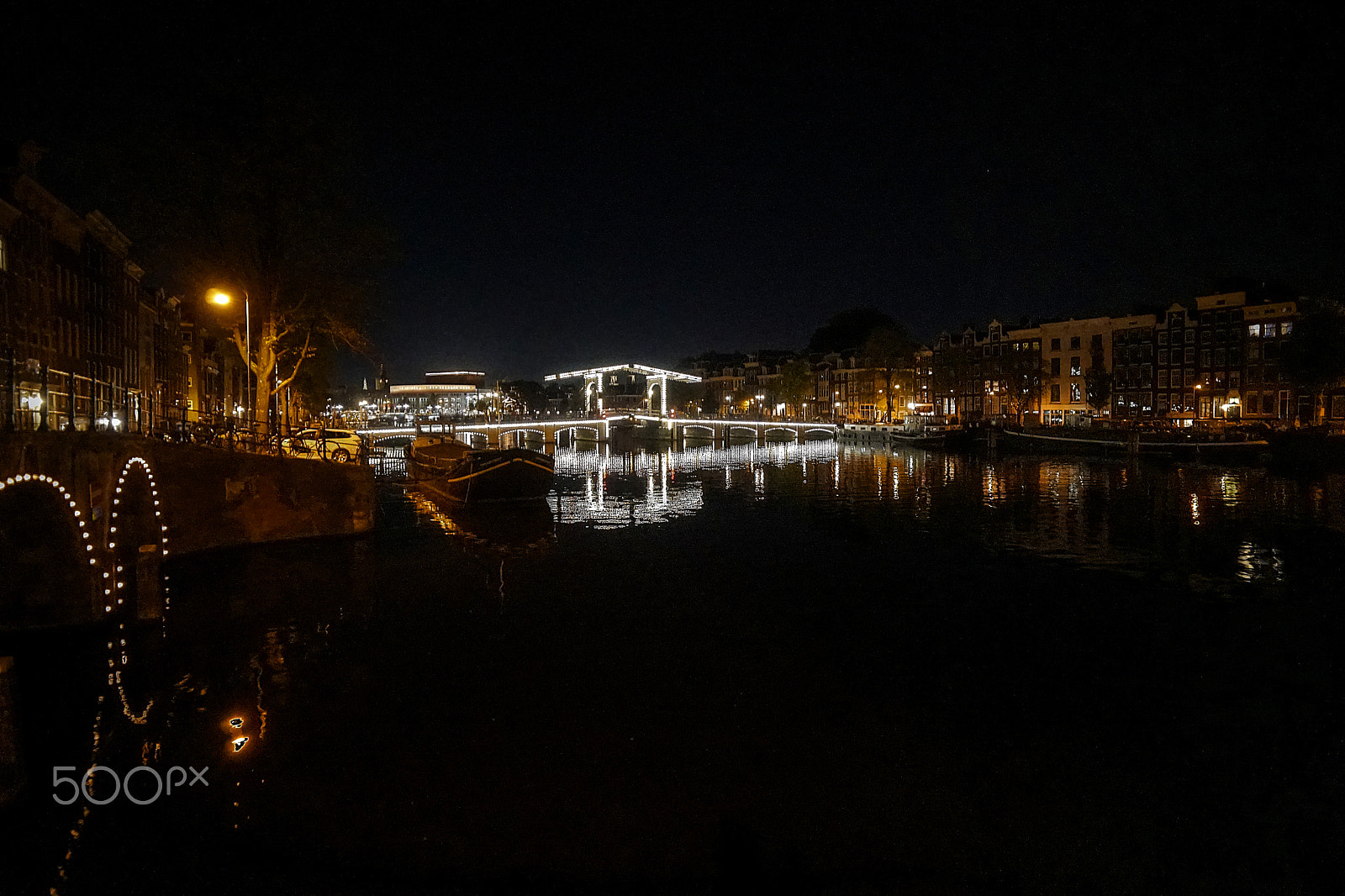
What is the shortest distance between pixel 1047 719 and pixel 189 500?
1931cm

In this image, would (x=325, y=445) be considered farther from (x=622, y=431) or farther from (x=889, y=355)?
(x=889, y=355)

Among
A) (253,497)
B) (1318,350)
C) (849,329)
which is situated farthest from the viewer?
(849,329)

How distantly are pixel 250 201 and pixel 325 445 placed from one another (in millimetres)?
A: 8674

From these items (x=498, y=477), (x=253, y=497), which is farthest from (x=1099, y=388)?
(x=253, y=497)

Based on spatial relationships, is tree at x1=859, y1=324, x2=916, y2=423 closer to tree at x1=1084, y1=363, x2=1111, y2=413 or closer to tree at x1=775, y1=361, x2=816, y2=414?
tree at x1=775, y1=361, x2=816, y2=414

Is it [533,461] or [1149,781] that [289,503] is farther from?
[1149,781]

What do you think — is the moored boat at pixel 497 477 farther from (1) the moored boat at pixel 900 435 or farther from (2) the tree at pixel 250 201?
(1) the moored boat at pixel 900 435

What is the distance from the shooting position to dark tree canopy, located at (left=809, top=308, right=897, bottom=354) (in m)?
145

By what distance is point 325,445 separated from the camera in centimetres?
2833

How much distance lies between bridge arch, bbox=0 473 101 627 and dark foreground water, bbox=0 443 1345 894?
22.2 inches

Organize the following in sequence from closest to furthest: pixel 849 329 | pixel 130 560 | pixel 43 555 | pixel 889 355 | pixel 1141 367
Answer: pixel 43 555 → pixel 130 560 → pixel 1141 367 → pixel 889 355 → pixel 849 329

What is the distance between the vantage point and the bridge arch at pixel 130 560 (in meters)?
14.5

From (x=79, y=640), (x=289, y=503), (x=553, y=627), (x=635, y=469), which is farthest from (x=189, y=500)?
(x=635, y=469)

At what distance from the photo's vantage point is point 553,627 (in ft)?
50.4
